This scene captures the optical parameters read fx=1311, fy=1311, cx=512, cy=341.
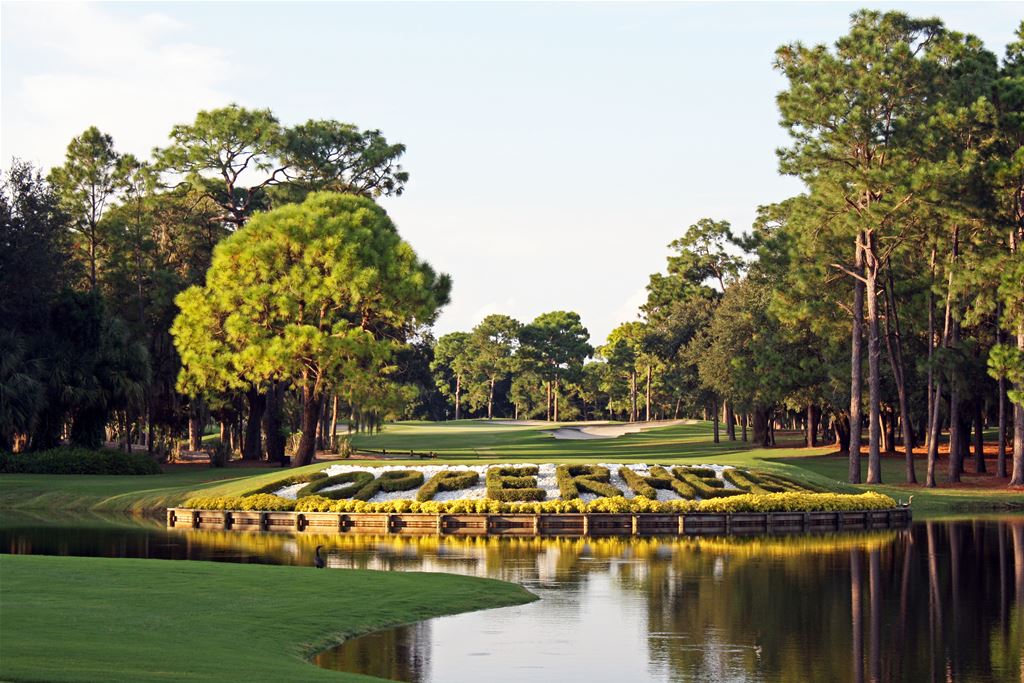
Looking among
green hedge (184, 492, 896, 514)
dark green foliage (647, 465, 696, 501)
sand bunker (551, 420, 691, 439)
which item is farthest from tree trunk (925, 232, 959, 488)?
sand bunker (551, 420, 691, 439)

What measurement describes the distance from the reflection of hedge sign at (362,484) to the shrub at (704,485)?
32.3 ft

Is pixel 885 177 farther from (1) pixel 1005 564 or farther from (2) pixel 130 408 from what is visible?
(2) pixel 130 408

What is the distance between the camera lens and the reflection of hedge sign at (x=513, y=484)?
46.1 m

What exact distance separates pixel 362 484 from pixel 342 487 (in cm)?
92

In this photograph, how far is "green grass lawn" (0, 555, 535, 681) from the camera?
18.0m

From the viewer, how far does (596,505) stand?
1762 inches

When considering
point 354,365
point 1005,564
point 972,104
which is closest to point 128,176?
point 354,365

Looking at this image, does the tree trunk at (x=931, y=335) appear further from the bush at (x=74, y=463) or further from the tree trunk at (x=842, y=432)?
the bush at (x=74, y=463)

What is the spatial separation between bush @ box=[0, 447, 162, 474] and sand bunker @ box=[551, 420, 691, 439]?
1994 inches

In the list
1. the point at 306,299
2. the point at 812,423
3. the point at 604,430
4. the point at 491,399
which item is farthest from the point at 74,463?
the point at 491,399

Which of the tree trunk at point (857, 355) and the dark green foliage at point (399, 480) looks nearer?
the dark green foliage at point (399, 480)

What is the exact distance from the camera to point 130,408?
234 feet

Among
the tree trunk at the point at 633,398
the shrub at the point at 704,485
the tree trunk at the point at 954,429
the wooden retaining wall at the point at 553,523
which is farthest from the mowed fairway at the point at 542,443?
the wooden retaining wall at the point at 553,523

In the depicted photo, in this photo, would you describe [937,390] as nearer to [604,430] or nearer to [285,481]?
[285,481]
